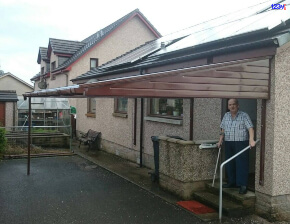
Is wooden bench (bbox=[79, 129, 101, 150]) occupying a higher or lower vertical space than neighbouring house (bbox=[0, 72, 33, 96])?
lower

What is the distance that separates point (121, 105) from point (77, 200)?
603cm

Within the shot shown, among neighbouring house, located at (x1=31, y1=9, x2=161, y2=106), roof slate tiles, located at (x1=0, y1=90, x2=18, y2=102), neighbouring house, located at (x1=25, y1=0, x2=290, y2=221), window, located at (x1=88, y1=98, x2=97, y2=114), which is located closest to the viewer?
neighbouring house, located at (x1=25, y1=0, x2=290, y2=221)

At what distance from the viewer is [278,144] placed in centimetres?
552

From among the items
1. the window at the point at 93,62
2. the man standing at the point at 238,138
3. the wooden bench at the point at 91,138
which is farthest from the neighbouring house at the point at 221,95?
the window at the point at 93,62

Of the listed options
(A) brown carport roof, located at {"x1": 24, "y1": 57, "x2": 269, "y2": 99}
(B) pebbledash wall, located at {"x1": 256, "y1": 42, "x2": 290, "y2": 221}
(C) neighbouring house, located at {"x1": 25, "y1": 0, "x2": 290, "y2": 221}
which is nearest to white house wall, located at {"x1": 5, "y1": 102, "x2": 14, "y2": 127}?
(C) neighbouring house, located at {"x1": 25, "y1": 0, "x2": 290, "y2": 221}

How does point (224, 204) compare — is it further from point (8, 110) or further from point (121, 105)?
point (8, 110)

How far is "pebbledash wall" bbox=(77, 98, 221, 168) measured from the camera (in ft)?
24.1

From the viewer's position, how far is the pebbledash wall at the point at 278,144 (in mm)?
5484

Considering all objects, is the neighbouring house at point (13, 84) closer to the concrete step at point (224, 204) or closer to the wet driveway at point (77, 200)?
the wet driveway at point (77, 200)

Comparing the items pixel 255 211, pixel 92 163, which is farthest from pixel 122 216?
pixel 92 163

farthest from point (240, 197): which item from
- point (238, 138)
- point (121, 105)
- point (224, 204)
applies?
point (121, 105)

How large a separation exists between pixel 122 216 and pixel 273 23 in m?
4.34

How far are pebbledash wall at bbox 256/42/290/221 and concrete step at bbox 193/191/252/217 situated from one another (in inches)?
14.8

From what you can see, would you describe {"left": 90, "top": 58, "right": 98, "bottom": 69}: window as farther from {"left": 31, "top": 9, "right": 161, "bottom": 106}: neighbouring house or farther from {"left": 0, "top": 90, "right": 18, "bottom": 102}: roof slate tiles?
{"left": 0, "top": 90, "right": 18, "bottom": 102}: roof slate tiles
